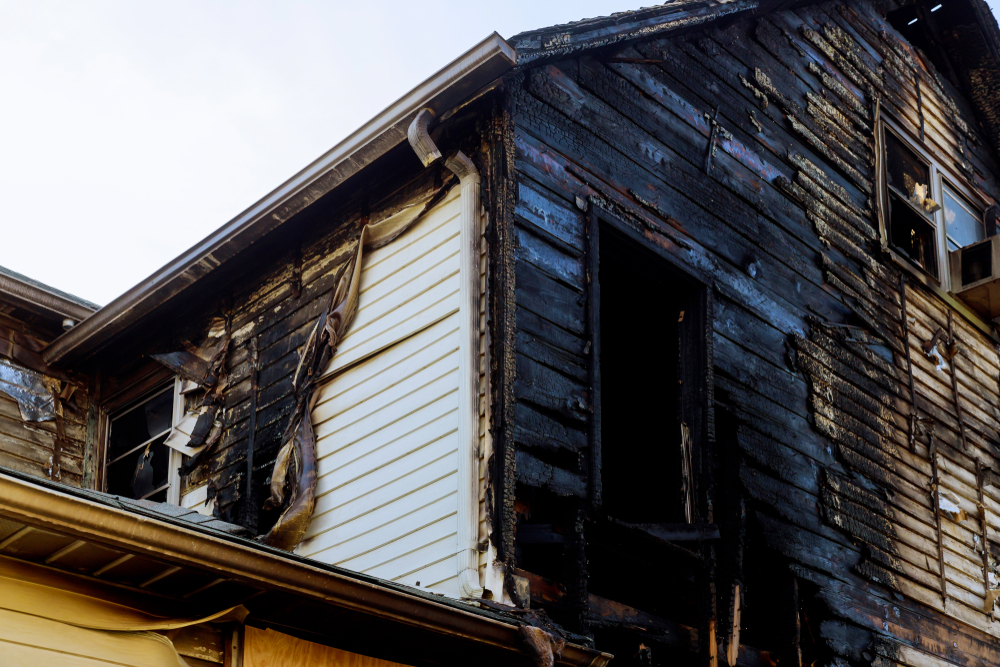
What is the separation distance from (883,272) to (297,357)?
221 inches

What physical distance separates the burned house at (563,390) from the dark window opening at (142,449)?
0.04 meters

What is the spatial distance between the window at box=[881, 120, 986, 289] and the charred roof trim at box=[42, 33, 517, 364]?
582 cm

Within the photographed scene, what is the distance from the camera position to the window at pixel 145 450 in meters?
9.73

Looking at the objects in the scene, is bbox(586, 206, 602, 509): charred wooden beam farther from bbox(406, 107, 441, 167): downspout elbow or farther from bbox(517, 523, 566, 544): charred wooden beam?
bbox(406, 107, 441, 167): downspout elbow

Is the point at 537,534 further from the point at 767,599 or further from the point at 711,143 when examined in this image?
the point at 711,143

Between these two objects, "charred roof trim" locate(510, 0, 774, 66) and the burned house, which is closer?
the burned house

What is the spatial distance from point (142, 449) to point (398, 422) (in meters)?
3.94

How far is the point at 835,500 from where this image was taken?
912 cm

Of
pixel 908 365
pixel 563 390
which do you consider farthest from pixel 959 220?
pixel 563 390

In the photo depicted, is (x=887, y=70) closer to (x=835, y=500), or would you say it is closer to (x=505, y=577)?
(x=835, y=500)

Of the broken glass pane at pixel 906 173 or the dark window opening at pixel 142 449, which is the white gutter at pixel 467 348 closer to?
the dark window opening at pixel 142 449

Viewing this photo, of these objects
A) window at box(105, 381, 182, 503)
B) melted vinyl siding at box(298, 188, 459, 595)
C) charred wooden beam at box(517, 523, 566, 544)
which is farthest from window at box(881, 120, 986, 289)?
window at box(105, 381, 182, 503)

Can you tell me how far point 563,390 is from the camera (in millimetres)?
7094

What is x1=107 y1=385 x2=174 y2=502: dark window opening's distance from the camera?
32.7 feet
